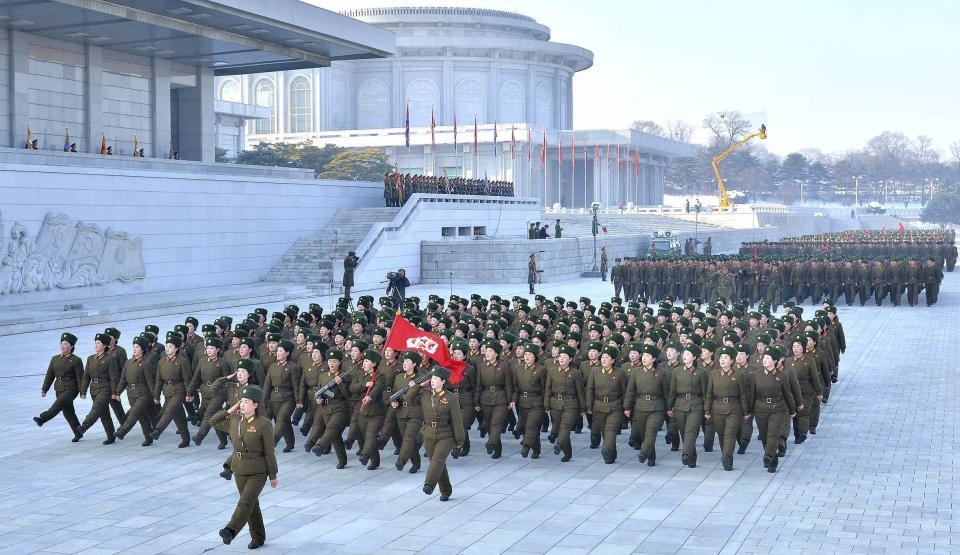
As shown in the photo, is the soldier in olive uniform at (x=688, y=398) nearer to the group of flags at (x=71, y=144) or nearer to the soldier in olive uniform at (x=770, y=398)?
the soldier in olive uniform at (x=770, y=398)

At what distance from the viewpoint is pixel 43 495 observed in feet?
34.3

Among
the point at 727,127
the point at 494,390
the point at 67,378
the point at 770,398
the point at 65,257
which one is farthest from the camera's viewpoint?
the point at 727,127

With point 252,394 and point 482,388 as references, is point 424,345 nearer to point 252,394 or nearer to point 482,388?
point 482,388

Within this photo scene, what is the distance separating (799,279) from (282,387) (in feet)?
70.2

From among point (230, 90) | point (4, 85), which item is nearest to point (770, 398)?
point (4, 85)

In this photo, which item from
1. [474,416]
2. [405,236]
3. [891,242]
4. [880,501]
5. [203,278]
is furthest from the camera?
[891,242]

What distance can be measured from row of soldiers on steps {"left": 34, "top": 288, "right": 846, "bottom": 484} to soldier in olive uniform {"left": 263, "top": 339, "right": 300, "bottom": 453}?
0.01m

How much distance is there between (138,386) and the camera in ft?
41.6

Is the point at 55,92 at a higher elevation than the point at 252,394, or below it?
higher

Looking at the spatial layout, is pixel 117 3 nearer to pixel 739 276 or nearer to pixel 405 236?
pixel 405 236

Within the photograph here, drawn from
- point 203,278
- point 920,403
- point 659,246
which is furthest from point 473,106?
point 920,403

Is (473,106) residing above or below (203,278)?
above

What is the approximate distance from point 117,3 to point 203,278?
8062 mm

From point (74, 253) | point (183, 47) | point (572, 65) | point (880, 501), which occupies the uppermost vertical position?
point (572, 65)
